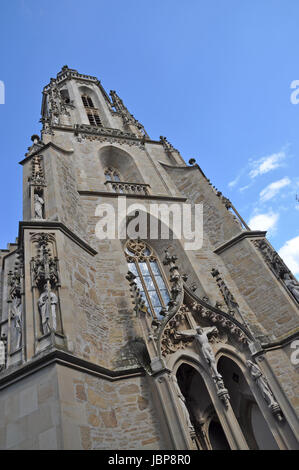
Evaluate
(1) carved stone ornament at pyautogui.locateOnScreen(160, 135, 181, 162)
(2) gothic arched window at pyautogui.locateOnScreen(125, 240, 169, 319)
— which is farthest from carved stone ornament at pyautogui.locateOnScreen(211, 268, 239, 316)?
(1) carved stone ornament at pyautogui.locateOnScreen(160, 135, 181, 162)

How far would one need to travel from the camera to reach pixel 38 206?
8.86m

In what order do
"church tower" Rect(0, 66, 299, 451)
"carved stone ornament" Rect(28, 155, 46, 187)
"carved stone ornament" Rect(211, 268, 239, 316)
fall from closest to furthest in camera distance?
"church tower" Rect(0, 66, 299, 451) < "carved stone ornament" Rect(211, 268, 239, 316) < "carved stone ornament" Rect(28, 155, 46, 187)

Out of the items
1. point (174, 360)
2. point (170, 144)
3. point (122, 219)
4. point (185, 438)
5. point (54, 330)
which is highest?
point (170, 144)

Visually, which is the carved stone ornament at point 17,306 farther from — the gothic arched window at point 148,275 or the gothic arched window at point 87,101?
the gothic arched window at point 87,101

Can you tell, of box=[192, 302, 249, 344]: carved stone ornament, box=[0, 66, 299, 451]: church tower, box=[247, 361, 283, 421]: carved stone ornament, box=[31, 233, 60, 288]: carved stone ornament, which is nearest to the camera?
box=[0, 66, 299, 451]: church tower

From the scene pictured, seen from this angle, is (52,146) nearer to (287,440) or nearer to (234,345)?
(234,345)

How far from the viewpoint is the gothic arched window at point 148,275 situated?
30.5ft

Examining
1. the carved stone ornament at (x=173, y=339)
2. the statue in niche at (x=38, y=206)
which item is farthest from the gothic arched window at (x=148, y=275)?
the statue in niche at (x=38, y=206)

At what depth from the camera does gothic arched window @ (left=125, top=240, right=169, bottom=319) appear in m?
9.30

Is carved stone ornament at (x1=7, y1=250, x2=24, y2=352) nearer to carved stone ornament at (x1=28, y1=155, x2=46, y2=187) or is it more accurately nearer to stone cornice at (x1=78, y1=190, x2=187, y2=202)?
carved stone ornament at (x1=28, y1=155, x2=46, y2=187)

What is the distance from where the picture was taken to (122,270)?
902 cm

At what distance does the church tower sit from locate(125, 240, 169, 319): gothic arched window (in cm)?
4
